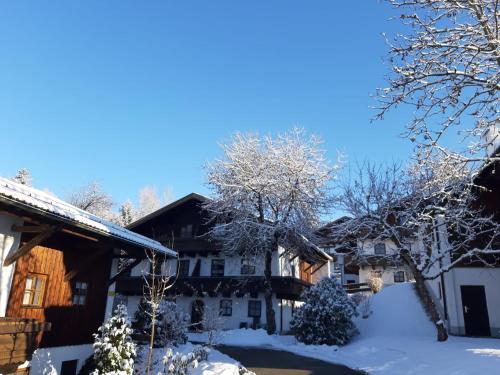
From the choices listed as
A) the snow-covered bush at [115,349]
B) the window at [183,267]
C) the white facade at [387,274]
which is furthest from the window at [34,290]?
the white facade at [387,274]

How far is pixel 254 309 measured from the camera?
1160 inches

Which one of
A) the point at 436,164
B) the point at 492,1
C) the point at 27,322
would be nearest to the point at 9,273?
the point at 27,322

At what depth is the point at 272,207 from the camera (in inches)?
1063

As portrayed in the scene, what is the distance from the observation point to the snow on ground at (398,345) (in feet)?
43.0

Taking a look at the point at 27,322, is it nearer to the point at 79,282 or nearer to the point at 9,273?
the point at 9,273

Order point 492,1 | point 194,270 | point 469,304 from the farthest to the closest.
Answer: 1. point 194,270
2. point 469,304
3. point 492,1

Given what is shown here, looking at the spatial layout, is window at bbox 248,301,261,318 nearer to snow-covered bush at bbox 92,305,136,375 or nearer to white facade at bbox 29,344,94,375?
Result: white facade at bbox 29,344,94,375

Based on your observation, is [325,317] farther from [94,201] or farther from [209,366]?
[94,201]

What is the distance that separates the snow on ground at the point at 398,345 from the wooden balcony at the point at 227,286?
3.01 m

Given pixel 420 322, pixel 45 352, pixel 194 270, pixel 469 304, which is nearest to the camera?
pixel 45 352

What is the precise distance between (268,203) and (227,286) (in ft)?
22.3

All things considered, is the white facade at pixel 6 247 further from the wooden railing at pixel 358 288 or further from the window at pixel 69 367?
the wooden railing at pixel 358 288

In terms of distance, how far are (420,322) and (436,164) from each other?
15489mm

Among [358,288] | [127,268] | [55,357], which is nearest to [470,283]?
[127,268]
